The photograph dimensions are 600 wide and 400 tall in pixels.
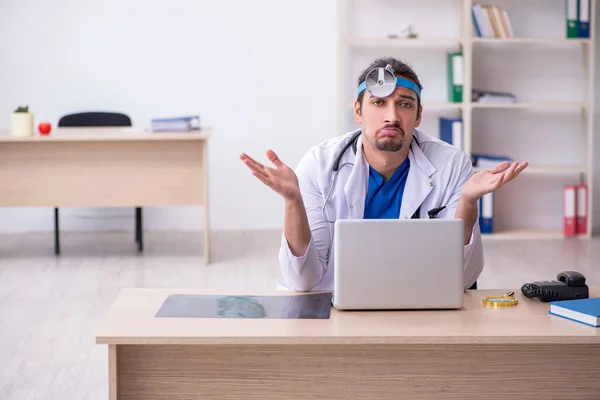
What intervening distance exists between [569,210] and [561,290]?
4.40 m

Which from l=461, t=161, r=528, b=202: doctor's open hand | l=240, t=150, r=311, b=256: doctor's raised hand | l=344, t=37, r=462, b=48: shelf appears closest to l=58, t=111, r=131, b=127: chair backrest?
l=344, t=37, r=462, b=48: shelf

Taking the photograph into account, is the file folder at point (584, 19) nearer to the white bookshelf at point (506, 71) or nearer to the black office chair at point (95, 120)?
the white bookshelf at point (506, 71)

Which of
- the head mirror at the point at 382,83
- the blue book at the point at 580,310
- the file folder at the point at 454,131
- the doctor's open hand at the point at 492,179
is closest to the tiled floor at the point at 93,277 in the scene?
the file folder at the point at 454,131

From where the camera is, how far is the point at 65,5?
6.57 m

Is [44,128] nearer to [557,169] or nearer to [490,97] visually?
[490,97]

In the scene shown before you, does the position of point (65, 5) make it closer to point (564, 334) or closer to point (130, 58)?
point (130, 58)

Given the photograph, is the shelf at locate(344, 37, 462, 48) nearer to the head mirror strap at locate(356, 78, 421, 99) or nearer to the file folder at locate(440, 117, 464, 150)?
the file folder at locate(440, 117, 464, 150)

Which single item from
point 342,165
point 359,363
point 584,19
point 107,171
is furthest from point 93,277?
point 584,19

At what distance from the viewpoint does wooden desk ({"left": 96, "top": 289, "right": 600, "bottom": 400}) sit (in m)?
2.06

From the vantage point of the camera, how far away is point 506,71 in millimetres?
6727

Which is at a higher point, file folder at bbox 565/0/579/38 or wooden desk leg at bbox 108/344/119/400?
file folder at bbox 565/0/579/38

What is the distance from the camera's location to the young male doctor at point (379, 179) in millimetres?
2516

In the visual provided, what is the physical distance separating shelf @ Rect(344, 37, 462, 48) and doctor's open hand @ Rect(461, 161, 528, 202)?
4071 millimetres

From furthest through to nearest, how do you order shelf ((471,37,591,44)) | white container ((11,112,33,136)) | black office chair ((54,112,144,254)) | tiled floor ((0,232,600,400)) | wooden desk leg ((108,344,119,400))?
1. shelf ((471,37,591,44))
2. black office chair ((54,112,144,254))
3. white container ((11,112,33,136))
4. tiled floor ((0,232,600,400))
5. wooden desk leg ((108,344,119,400))
